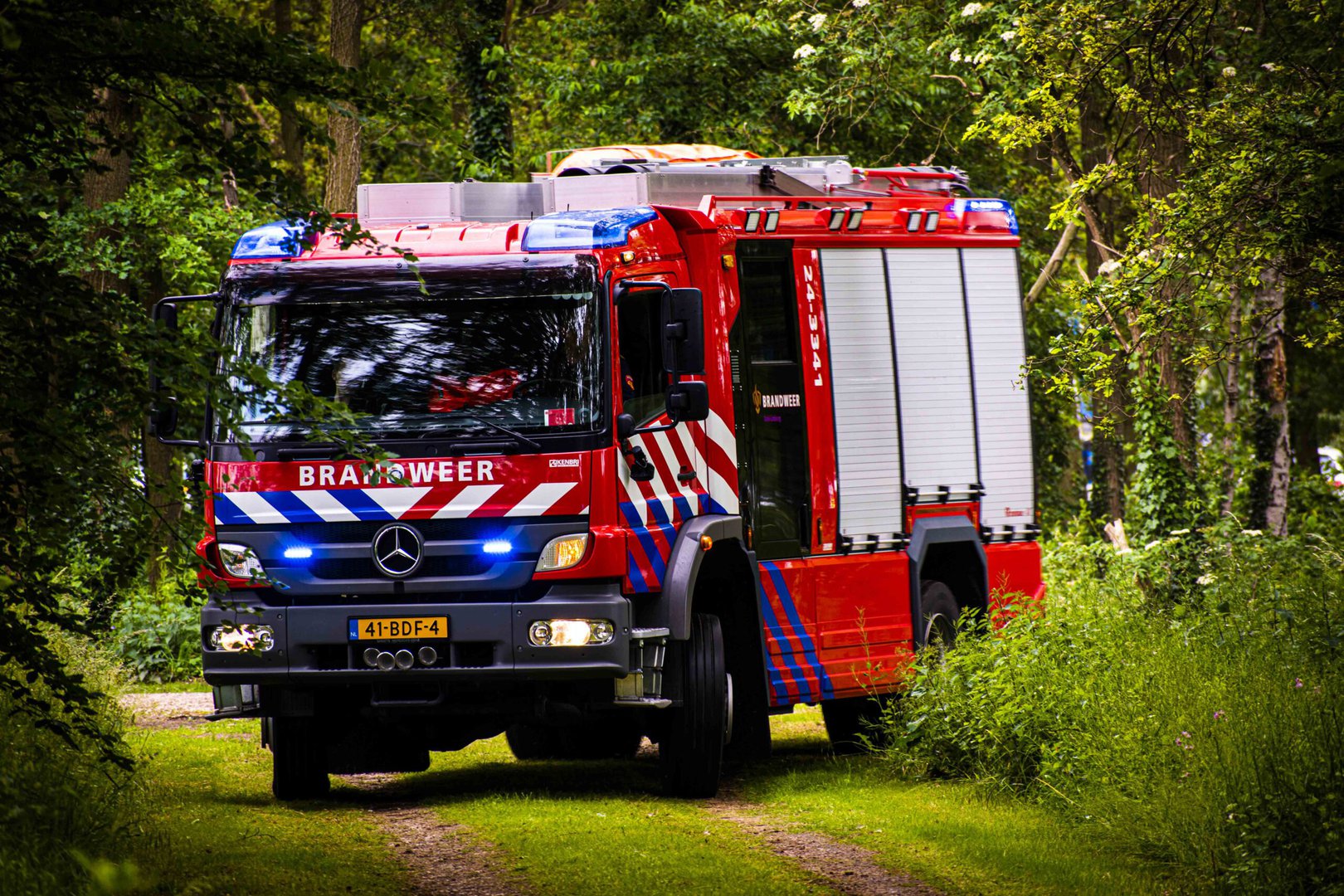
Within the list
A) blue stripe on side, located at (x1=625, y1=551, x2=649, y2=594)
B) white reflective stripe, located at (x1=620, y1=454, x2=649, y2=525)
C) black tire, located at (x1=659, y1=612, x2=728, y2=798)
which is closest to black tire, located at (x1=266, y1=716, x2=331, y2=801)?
black tire, located at (x1=659, y1=612, x2=728, y2=798)

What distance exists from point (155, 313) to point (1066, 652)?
5292 mm

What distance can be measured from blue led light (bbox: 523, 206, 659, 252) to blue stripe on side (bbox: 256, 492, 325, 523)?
179 cm

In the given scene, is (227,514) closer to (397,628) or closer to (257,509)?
(257,509)

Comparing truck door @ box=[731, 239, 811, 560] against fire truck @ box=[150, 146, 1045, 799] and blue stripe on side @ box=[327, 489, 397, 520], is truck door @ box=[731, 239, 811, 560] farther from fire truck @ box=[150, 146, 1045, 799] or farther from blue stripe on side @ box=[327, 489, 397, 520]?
blue stripe on side @ box=[327, 489, 397, 520]

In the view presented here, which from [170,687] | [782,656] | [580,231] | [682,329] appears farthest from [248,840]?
[170,687]

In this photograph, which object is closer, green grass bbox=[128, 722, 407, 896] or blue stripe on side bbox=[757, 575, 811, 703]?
green grass bbox=[128, 722, 407, 896]

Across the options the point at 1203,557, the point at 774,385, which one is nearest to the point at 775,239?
the point at 774,385

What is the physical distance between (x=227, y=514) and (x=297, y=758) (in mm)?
1594

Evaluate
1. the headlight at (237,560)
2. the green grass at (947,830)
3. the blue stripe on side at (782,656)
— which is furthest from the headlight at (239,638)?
the blue stripe on side at (782,656)

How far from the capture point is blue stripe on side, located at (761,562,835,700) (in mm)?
11172

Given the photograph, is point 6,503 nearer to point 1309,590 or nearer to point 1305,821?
point 1305,821

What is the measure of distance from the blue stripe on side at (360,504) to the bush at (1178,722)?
3551 millimetres

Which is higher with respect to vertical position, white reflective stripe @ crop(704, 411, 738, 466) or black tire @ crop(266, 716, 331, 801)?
white reflective stripe @ crop(704, 411, 738, 466)

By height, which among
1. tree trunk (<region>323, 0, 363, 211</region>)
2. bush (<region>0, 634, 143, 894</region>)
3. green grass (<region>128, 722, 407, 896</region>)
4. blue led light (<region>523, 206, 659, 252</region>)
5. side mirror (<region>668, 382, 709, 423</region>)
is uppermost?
tree trunk (<region>323, 0, 363, 211</region>)
